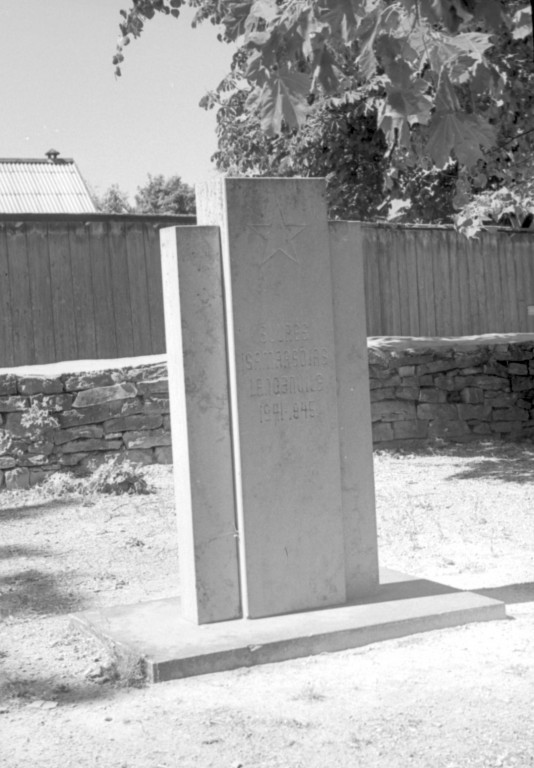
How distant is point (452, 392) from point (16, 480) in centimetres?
530

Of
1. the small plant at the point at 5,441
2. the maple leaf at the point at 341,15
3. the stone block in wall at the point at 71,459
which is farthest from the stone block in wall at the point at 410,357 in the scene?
the maple leaf at the point at 341,15

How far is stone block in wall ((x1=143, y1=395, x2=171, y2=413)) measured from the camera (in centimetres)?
999

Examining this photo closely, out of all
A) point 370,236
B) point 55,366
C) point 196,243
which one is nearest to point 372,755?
point 196,243

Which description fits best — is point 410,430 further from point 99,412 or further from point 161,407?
point 99,412

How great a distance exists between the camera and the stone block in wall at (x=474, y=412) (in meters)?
12.0

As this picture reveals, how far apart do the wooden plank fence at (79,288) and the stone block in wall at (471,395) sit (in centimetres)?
365

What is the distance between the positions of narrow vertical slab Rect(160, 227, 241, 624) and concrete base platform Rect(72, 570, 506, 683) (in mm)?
197

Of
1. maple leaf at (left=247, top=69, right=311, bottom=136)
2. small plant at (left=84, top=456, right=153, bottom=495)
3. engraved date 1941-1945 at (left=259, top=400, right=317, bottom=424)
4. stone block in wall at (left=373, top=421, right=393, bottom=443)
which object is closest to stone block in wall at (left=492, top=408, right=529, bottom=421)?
stone block in wall at (left=373, top=421, right=393, bottom=443)

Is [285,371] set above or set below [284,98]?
below

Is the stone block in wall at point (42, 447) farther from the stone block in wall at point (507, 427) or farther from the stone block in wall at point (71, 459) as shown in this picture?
the stone block in wall at point (507, 427)

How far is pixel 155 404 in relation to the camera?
10.0 meters

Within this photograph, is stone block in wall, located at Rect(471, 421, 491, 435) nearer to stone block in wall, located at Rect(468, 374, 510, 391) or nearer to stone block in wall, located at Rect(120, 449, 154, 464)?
stone block in wall, located at Rect(468, 374, 510, 391)

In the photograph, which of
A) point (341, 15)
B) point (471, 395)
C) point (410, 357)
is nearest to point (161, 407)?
point (410, 357)

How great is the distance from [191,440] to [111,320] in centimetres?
616
